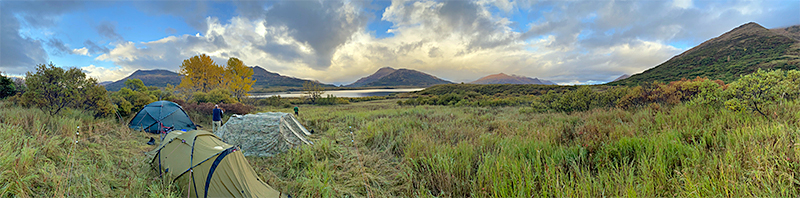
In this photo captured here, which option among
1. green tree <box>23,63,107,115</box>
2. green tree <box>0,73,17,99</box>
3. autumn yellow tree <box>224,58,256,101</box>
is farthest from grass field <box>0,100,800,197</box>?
autumn yellow tree <box>224,58,256,101</box>

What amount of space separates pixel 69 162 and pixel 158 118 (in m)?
7.02

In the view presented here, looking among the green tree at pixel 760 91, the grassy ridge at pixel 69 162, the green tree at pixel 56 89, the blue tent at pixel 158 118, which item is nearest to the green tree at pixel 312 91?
the blue tent at pixel 158 118

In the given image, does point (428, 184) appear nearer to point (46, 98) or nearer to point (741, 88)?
point (741, 88)

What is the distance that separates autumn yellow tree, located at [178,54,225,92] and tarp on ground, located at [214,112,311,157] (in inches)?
1041

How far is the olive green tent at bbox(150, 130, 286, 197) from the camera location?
436 centimetres

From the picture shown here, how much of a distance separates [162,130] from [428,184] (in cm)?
1217

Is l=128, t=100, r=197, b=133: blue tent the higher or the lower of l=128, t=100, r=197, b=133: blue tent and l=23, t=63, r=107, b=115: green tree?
the lower

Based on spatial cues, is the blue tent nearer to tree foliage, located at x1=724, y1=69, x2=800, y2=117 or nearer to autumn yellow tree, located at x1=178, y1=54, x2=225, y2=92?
tree foliage, located at x1=724, y1=69, x2=800, y2=117

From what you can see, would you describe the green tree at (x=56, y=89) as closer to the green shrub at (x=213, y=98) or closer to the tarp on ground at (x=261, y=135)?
the tarp on ground at (x=261, y=135)

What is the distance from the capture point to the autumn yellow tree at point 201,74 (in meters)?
28.5

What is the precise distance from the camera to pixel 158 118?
10344 millimetres

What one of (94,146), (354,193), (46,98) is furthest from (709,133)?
(46,98)

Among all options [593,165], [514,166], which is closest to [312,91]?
[514,166]

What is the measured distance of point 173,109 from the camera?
35.8 feet
